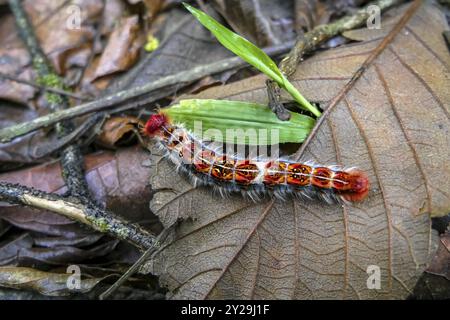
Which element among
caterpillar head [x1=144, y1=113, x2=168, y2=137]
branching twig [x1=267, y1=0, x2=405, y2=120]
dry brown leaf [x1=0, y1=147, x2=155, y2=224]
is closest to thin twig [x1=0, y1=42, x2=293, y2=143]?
branching twig [x1=267, y1=0, x2=405, y2=120]

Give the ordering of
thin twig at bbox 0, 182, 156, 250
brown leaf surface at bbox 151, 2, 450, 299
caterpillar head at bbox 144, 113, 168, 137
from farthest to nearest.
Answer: caterpillar head at bbox 144, 113, 168, 137
thin twig at bbox 0, 182, 156, 250
brown leaf surface at bbox 151, 2, 450, 299

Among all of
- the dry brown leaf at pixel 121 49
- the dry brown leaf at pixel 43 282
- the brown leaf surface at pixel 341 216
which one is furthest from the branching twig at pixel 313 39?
the dry brown leaf at pixel 43 282

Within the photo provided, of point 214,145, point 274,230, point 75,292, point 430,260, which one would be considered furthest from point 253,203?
point 75,292

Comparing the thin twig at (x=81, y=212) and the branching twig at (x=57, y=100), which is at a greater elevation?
the branching twig at (x=57, y=100)

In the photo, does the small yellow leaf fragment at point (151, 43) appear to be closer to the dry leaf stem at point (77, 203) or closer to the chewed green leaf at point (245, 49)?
the dry leaf stem at point (77, 203)

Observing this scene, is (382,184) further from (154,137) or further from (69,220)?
(69,220)

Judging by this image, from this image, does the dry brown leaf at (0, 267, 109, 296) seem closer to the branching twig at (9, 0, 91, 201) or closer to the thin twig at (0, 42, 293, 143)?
the branching twig at (9, 0, 91, 201)

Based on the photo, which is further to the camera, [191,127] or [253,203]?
[191,127]
